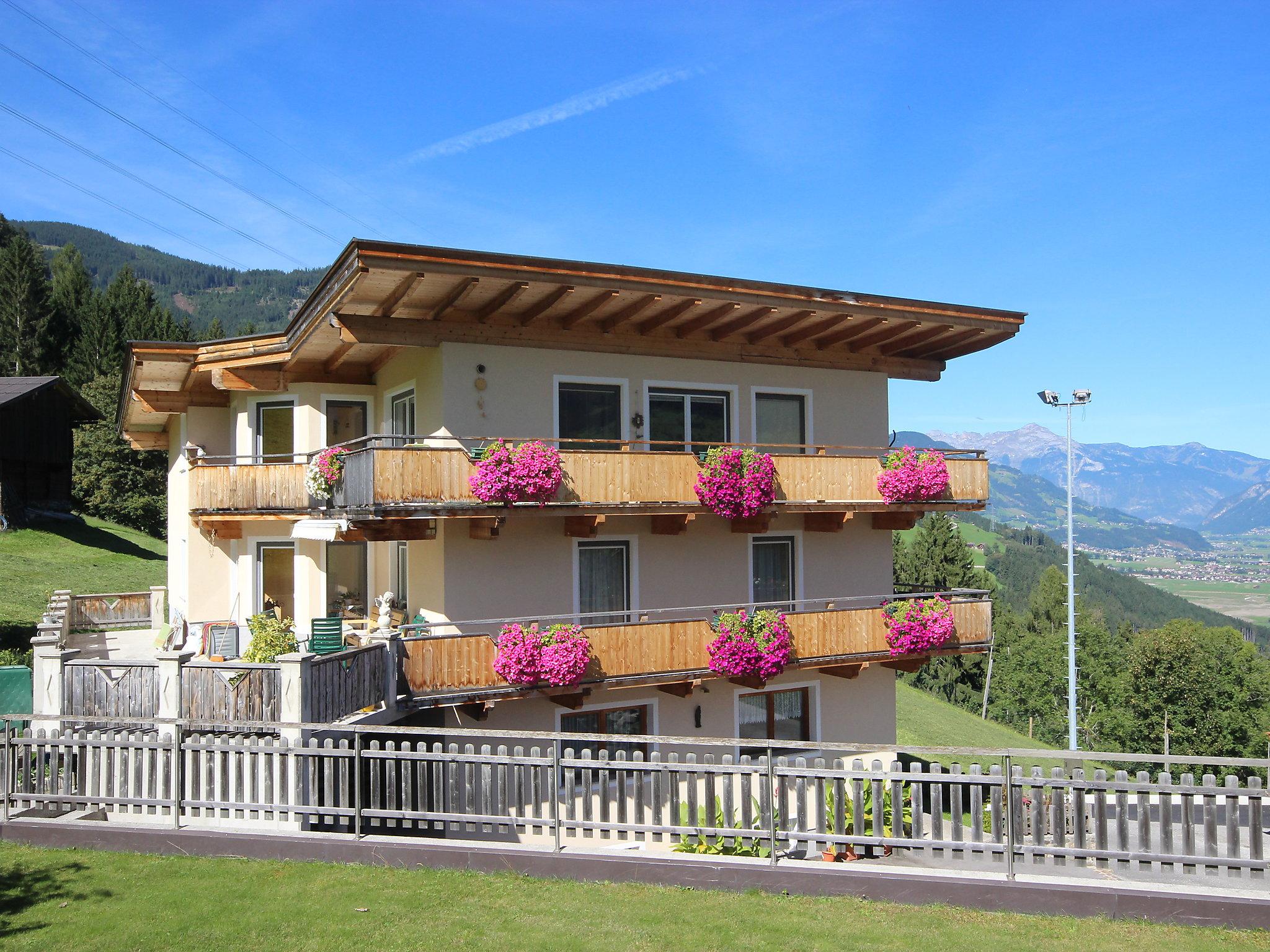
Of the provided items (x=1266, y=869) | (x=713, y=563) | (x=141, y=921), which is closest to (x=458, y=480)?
(x=713, y=563)

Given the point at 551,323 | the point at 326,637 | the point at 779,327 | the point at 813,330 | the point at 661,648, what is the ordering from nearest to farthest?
the point at 326,637, the point at 661,648, the point at 551,323, the point at 779,327, the point at 813,330

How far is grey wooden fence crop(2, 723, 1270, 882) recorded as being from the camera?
340 inches

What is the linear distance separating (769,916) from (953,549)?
75.6 m

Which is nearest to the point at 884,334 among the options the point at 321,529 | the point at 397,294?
the point at 397,294

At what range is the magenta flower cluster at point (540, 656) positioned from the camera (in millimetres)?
14688

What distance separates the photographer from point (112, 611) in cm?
2658

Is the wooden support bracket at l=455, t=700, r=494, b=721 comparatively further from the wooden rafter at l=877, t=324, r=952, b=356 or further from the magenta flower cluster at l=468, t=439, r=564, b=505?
the wooden rafter at l=877, t=324, r=952, b=356

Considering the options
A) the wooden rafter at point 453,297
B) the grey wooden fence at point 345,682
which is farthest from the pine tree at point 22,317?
the grey wooden fence at point 345,682

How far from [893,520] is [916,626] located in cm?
260

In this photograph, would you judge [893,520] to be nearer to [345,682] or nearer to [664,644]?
[664,644]

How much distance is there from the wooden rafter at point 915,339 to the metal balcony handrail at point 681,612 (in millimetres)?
5335

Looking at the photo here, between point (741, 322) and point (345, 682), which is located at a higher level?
point (741, 322)

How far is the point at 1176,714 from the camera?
70.4 metres

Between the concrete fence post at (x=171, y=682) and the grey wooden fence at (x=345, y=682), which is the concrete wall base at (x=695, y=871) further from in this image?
the grey wooden fence at (x=345, y=682)
